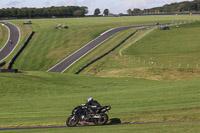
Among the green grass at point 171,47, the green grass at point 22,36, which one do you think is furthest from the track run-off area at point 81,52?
the green grass at point 22,36

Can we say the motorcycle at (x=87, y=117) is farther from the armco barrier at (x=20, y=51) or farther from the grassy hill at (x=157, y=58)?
the armco barrier at (x=20, y=51)

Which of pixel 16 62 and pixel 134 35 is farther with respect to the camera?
pixel 134 35

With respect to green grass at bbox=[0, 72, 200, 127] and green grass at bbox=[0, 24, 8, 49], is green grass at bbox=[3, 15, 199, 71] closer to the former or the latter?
green grass at bbox=[0, 24, 8, 49]

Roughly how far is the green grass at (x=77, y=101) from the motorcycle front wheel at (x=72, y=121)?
4.01 feet

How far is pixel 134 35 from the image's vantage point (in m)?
109

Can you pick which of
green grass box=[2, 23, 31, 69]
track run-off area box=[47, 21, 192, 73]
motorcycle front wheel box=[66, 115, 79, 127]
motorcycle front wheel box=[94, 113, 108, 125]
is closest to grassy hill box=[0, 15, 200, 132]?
motorcycle front wheel box=[94, 113, 108, 125]

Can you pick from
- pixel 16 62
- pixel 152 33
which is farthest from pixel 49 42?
pixel 152 33

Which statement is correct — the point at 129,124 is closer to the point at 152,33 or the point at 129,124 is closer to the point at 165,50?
the point at 165,50

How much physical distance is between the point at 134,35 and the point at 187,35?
1686 centimetres

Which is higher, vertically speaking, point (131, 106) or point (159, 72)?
point (131, 106)

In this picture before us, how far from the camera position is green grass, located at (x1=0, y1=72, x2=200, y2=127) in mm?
23969

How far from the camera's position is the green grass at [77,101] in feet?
78.6

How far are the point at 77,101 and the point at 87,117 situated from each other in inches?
391

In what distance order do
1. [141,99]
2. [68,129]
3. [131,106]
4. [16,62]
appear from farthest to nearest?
1. [16,62]
2. [141,99]
3. [131,106]
4. [68,129]
